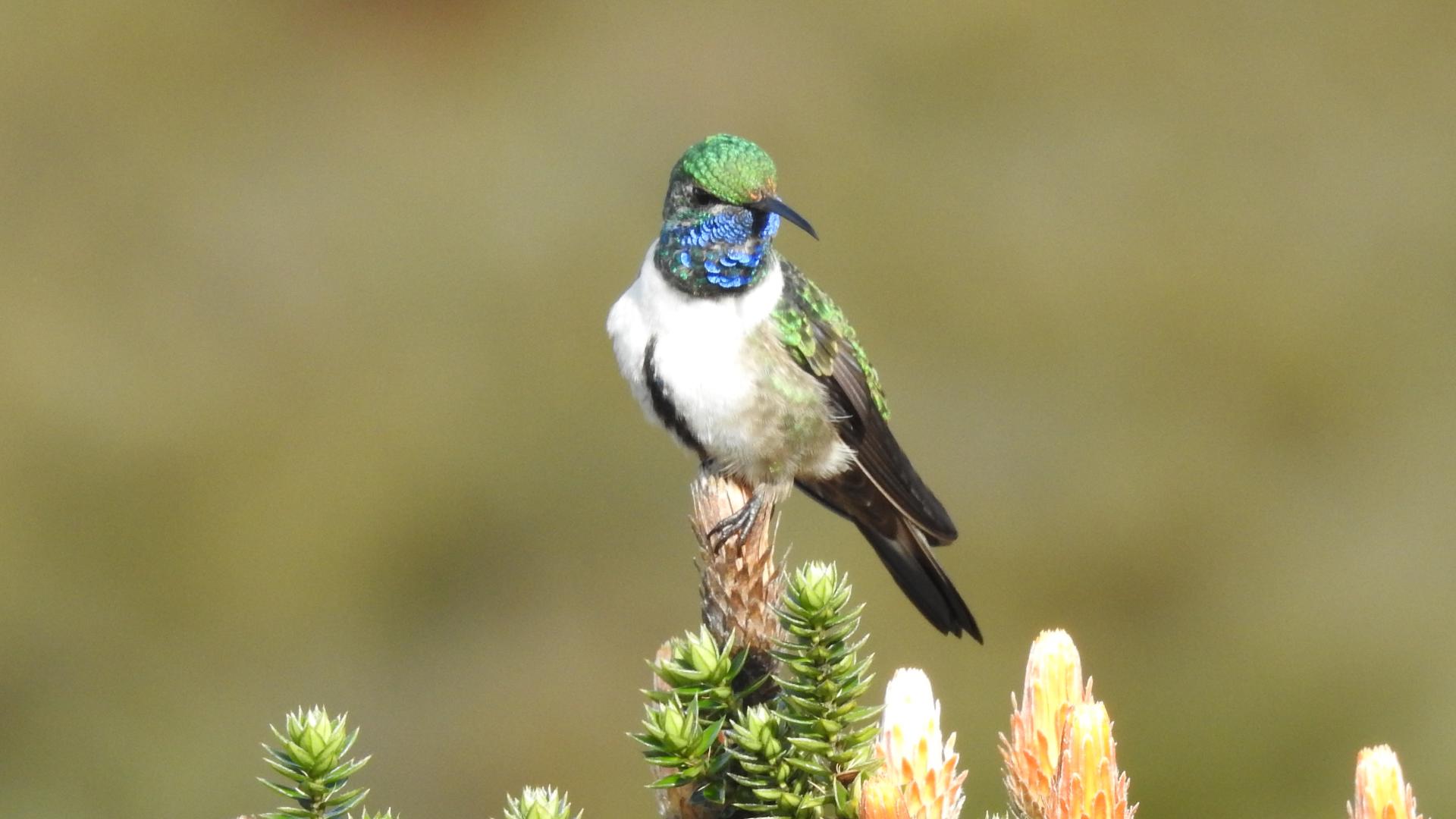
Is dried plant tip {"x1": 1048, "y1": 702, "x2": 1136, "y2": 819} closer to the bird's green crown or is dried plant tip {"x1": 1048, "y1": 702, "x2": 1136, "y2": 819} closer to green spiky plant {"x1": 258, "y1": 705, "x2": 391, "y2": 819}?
green spiky plant {"x1": 258, "y1": 705, "x2": 391, "y2": 819}

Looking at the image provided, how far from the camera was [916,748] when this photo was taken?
194 cm

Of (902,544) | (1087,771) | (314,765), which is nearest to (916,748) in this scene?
(1087,771)

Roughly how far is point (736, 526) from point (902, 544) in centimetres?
208

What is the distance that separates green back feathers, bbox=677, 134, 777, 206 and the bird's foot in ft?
3.63

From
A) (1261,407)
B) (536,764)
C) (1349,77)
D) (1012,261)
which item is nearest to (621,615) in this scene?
(536,764)

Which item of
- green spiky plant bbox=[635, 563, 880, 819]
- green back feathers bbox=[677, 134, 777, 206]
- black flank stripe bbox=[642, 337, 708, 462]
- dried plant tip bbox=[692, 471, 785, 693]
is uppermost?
green back feathers bbox=[677, 134, 777, 206]

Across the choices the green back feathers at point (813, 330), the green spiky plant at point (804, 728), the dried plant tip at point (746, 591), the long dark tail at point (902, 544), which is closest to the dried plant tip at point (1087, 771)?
the green spiky plant at point (804, 728)

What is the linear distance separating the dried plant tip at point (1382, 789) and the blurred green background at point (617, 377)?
188 inches

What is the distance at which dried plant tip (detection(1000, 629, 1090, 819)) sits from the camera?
2.01 m

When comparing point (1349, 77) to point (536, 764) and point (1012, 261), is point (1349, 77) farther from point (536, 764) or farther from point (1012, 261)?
point (536, 764)

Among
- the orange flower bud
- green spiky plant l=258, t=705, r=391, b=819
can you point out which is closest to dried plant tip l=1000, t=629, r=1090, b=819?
the orange flower bud

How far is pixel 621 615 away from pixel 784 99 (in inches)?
114

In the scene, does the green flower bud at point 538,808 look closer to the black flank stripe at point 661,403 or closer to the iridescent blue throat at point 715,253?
the black flank stripe at point 661,403

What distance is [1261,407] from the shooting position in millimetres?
7430
